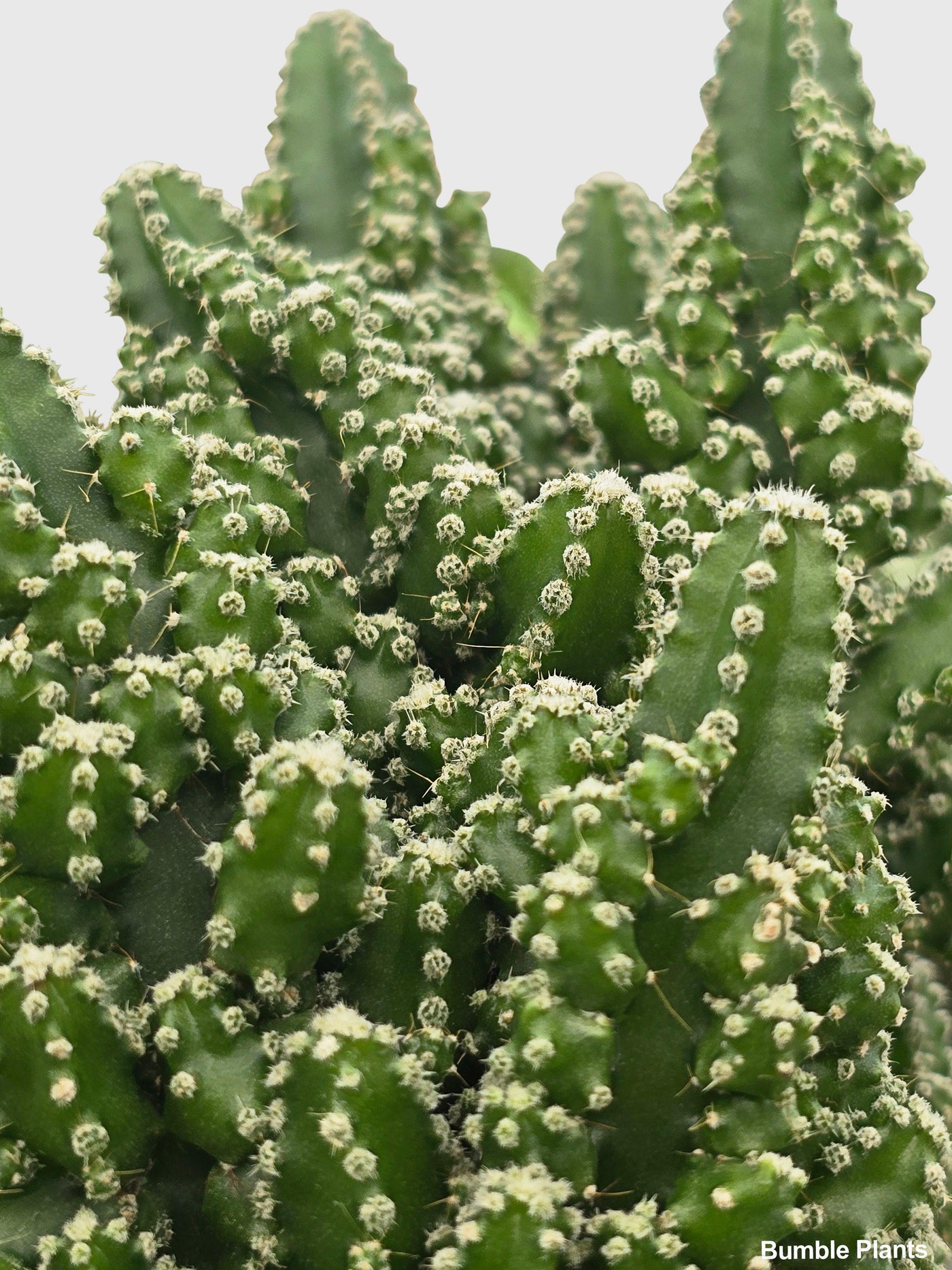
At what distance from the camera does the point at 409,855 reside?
1461 millimetres

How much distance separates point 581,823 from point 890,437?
36.8 inches

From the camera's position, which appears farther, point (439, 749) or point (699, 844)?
point (439, 749)

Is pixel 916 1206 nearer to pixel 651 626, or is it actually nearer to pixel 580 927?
pixel 580 927

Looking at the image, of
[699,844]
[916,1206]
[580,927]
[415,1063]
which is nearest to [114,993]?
[415,1063]

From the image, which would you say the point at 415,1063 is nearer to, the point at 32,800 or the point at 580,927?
the point at 580,927

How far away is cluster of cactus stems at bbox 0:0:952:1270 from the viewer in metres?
1.27

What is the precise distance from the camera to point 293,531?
5.67ft

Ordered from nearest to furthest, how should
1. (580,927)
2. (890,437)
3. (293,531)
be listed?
(580,927) → (293,531) → (890,437)

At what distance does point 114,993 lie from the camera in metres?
1.33

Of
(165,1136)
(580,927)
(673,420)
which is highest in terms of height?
(673,420)

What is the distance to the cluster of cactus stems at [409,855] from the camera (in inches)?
49.8

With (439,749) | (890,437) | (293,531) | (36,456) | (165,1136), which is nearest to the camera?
(165,1136)

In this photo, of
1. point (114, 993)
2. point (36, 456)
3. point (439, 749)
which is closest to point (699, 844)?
point (439, 749)

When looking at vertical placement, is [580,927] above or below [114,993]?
above
